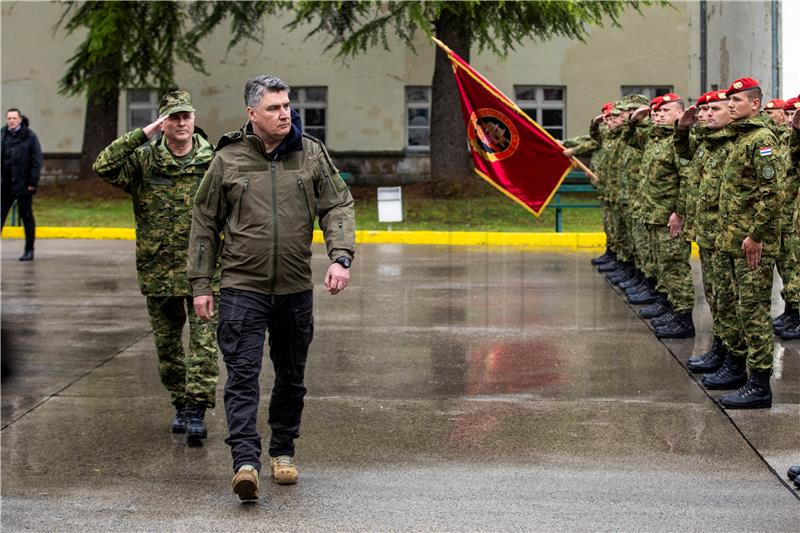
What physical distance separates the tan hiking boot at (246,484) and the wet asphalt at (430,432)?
0.09m

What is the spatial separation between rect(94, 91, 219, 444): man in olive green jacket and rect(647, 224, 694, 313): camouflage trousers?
4619mm

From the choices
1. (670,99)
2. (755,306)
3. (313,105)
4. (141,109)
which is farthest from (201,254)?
(141,109)

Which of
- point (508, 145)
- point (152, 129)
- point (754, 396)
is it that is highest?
point (508, 145)

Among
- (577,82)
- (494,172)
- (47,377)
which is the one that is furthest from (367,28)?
(47,377)

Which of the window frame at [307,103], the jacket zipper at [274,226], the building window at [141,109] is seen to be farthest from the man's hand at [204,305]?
the building window at [141,109]

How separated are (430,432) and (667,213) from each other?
4066 mm

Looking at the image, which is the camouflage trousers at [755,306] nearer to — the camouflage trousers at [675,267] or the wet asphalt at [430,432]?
the wet asphalt at [430,432]

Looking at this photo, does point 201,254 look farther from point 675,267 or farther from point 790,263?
point 790,263

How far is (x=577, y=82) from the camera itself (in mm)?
29516

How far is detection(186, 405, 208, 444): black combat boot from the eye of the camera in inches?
279

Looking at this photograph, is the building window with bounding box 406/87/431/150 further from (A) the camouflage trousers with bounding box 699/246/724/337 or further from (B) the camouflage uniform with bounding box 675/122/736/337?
(A) the camouflage trousers with bounding box 699/246/724/337

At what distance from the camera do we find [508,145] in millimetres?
14406

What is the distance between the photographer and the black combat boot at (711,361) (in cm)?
893

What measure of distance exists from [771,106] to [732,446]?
436cm
